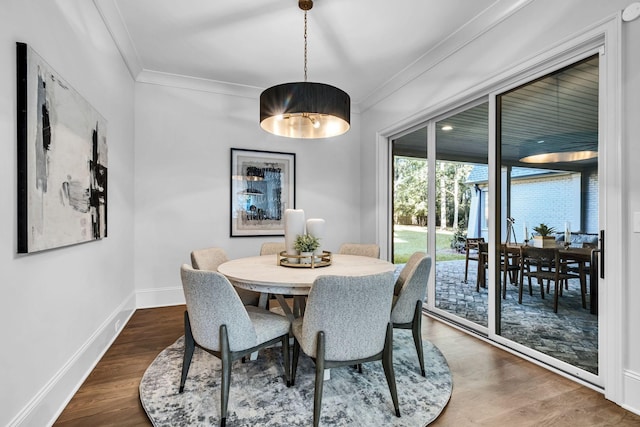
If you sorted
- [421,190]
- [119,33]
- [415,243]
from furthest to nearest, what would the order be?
[415,243] < [421,190] < [119,33]

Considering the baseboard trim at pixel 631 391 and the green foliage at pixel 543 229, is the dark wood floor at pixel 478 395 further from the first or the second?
the green foliage at pixel 543 229

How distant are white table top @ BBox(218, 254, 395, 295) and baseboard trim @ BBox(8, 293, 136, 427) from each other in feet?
3.37

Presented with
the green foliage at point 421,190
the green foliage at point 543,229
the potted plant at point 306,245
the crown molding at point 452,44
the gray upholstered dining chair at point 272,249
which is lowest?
the gray upholstered dining chair at point 272,249

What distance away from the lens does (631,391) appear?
1.83 meters

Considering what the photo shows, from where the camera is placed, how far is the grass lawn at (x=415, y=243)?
3497mm

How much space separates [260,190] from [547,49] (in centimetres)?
321

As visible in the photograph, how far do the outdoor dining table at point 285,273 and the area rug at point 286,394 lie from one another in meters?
0.46

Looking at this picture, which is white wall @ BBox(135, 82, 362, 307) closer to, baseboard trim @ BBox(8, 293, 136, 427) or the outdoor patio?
baseboard trim @ BBox(8, 293, 136, 427)

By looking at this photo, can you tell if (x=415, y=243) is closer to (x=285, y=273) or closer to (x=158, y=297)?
(x=285, y=273)

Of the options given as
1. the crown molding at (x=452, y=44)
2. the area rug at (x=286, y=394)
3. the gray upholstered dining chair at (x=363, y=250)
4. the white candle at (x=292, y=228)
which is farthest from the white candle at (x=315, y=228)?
the crown molding at (x=452, y=44)

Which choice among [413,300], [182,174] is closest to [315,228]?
[413,300]

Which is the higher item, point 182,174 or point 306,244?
point 182,174

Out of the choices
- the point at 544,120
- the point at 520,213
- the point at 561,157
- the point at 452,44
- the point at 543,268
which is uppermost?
the point at 452,44

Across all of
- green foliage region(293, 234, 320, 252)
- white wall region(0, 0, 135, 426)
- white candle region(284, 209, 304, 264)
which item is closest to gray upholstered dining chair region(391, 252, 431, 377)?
green foliage region(293, 234, 320, 252)
